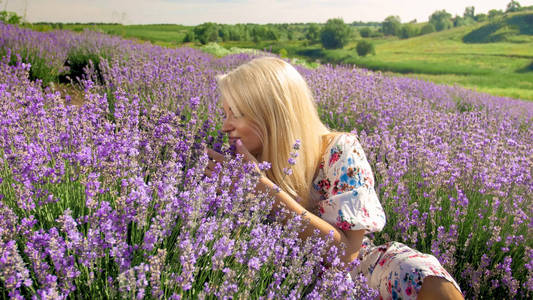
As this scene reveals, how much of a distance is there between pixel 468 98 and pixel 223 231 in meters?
6.96

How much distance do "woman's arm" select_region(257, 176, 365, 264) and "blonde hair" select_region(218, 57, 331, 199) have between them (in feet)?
0.39

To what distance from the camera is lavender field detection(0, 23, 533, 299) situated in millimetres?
1100

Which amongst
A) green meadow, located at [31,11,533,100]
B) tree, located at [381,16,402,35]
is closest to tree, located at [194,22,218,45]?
green meadow, located at [31,11,533,100]

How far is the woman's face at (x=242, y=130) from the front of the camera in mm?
1918

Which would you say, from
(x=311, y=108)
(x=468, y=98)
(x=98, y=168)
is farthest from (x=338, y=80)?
(x=98, y=168)

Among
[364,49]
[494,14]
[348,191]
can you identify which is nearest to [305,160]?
[348,191]

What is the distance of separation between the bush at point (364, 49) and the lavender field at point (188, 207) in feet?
106

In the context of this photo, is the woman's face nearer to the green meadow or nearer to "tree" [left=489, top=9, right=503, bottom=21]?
the green meadow

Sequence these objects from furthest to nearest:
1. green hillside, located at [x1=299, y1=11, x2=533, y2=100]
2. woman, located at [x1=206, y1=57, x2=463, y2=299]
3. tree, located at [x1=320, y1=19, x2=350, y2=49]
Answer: tree, located at [x1=320, y1=19, x2=350, y2=49]
green hillside, located at [x1=299, y1=11, x2=533, y2=100]
woman, located at [x1=206, y1=57, x2=463, y2=299]

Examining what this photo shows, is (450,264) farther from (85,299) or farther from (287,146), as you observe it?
(85,299)

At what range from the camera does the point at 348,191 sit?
192cm

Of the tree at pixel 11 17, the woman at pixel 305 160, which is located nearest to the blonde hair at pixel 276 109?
the woman at pixel 305 160

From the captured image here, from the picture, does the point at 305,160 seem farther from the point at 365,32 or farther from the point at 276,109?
the point at 365,32

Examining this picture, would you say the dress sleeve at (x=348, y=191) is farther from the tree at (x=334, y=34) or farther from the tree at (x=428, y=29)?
the tree at (x=428, y=29)
